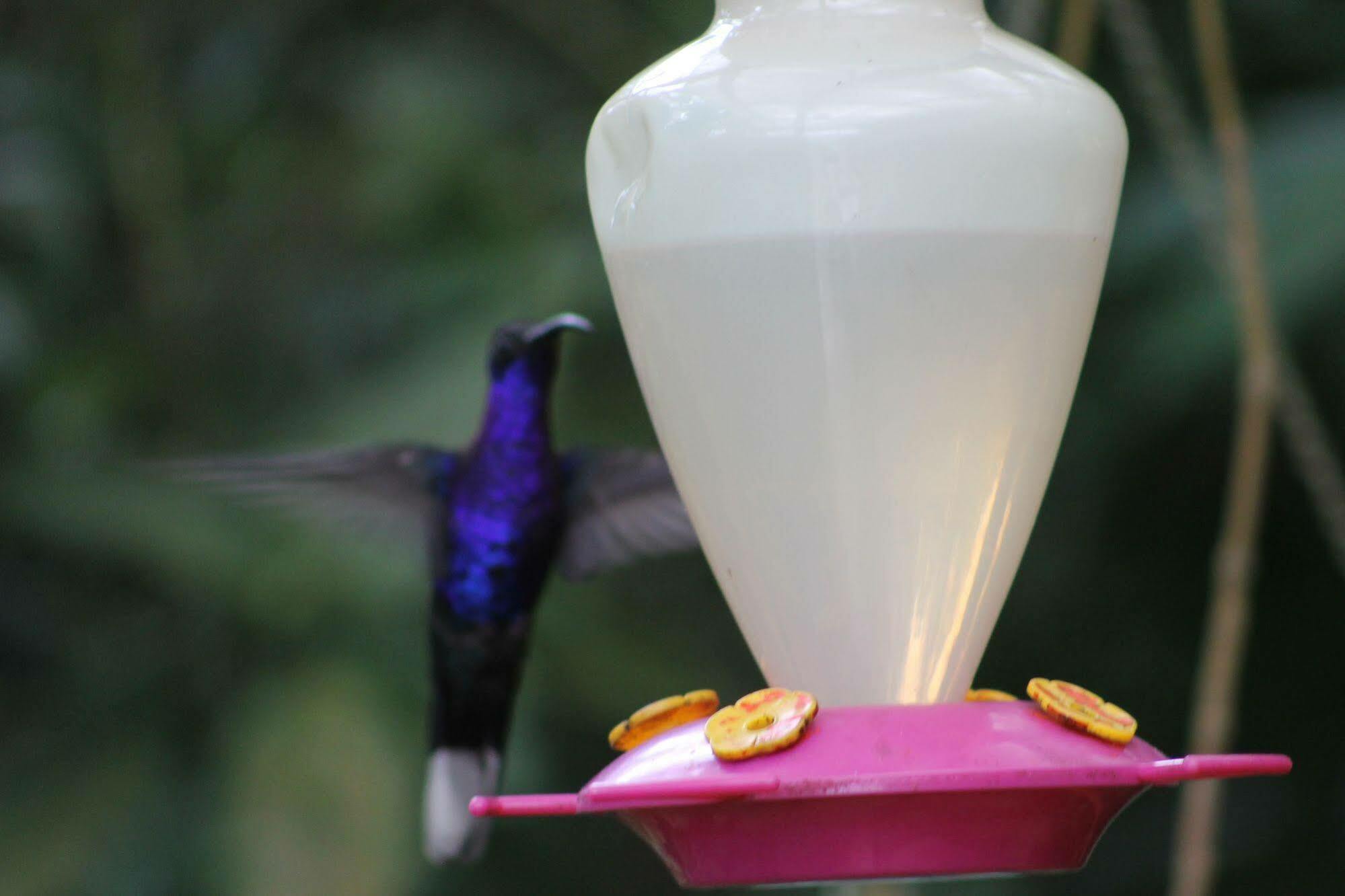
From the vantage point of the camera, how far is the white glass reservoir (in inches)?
53.5

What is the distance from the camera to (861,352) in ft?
4.61

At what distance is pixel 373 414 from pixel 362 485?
4.12 ft

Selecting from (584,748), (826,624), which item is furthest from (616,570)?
(826,624)

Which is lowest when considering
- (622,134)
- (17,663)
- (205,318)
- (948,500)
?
(17,663)

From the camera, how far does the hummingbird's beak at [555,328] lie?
1.93 metres

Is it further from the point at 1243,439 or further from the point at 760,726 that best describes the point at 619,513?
the point at 760,726

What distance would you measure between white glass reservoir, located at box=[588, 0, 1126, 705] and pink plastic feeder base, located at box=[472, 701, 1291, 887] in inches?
8.5

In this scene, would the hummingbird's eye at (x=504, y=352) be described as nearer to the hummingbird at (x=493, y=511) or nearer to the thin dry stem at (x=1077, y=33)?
the hummingbird at (x=493, y=511)

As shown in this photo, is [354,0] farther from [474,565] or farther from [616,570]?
[474,565]

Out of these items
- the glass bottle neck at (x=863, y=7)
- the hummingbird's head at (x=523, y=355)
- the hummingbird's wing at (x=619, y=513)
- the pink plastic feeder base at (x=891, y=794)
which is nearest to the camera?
the pink plastic feeder base at (x=891, y=794)

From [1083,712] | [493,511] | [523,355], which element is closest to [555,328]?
[523,355]

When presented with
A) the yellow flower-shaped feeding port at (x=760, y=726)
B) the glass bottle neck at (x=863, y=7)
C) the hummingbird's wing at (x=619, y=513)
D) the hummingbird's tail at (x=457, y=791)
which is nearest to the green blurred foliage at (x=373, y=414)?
the hummingbird's tail at (x=457, y=791)

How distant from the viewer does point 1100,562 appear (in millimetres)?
4305

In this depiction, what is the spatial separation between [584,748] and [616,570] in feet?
1.58
